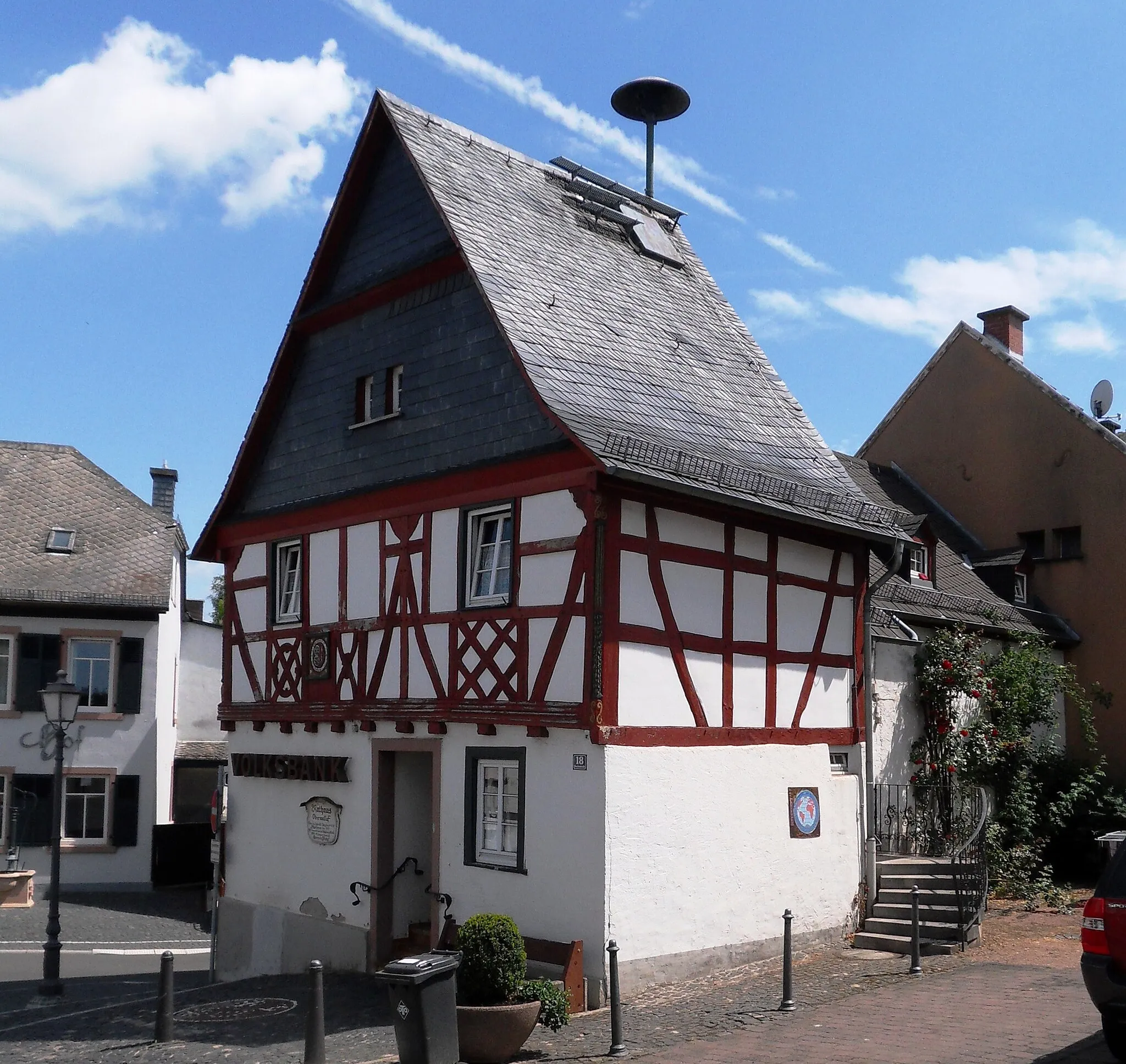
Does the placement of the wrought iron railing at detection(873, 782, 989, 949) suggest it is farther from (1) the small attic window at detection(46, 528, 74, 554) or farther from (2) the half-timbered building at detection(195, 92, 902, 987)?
(1) the small attic window at detection(46, 528, 74, 554)

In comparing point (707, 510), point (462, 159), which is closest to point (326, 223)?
point (462, 159)

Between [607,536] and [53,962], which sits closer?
[607,536]

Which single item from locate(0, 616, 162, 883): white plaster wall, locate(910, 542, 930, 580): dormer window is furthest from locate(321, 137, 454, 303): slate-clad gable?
locate(0, 616, 162, 883): white plaster wall

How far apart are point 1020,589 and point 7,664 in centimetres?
2097

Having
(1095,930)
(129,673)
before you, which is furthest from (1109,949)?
(129,673)

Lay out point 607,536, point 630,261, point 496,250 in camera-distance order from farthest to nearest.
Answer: point 630,261
point 496,250
point 607,536

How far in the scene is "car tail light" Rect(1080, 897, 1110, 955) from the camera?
8.90m

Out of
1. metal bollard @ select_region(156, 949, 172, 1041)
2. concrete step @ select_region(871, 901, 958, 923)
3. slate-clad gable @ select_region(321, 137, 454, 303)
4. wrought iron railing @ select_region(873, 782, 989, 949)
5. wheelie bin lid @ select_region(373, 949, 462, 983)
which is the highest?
slate-clad gable @ select_region(321, 137, 454, 303)

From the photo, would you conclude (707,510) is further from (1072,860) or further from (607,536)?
(1072,860)

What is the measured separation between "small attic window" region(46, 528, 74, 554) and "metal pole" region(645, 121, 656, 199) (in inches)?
640

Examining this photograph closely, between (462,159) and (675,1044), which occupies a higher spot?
(462,159)

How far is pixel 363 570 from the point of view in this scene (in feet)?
52.7

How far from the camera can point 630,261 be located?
18.5 metres

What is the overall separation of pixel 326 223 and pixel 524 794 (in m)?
8.48
